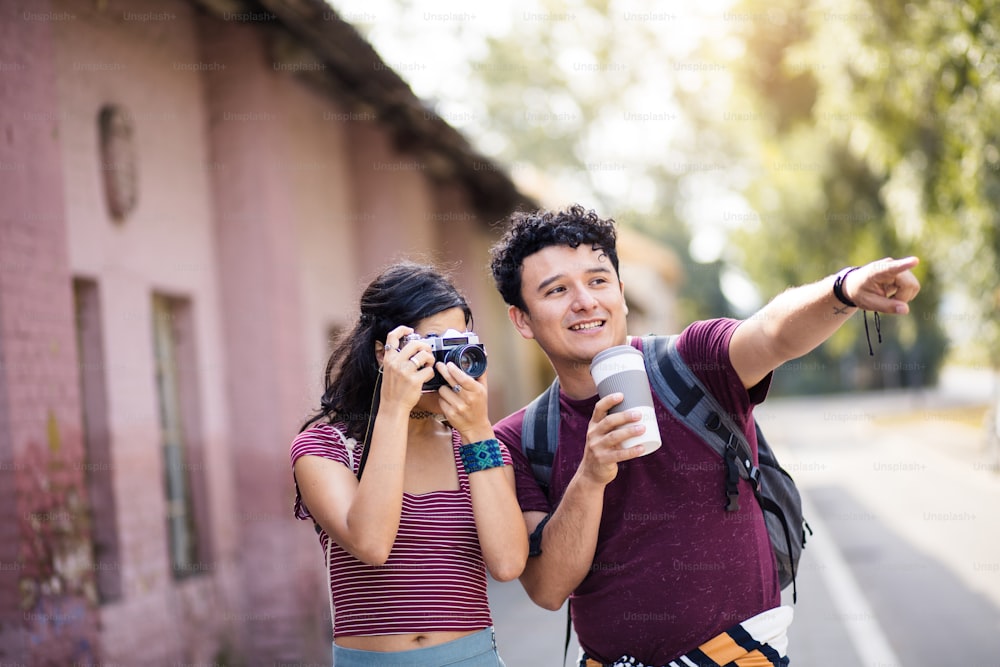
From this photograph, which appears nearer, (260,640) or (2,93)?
(2,93)

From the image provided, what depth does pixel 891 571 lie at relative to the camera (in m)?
9.92

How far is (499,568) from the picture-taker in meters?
2.70

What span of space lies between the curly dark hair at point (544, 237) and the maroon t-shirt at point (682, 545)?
0.40 meters

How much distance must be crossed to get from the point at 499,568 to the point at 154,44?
18.1ft

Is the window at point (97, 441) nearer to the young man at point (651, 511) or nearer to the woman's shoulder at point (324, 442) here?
the woman's shoulder at point (324, 442)

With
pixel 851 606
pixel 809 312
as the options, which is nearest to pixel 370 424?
pixel 809 312

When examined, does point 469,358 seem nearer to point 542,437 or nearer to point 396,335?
point 396,335

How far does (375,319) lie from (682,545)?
106 centimetres

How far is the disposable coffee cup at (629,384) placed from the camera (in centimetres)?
255

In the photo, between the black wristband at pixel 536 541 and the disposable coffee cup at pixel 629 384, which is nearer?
the disposable coffee cup at pixel 629 384

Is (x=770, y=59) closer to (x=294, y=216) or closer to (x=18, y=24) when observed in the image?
(x=294, y=216)

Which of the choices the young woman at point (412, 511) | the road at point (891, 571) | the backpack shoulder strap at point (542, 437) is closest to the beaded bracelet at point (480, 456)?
the young woman at point (412, 511)

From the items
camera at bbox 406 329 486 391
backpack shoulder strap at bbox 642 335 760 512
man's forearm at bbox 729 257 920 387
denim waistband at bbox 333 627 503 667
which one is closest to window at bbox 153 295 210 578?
denim waistband at bbox 333 627 503 667

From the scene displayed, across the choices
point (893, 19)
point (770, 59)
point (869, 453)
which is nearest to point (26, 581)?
point (893, 19)
